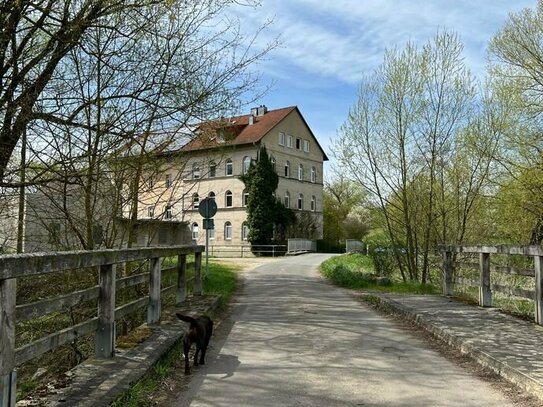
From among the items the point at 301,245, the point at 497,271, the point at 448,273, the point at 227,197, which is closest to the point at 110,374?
the point at 497,271

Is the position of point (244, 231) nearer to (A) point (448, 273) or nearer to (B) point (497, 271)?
(A) point (448, 273)

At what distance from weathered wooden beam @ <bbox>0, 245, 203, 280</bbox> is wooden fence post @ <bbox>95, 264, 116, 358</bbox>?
0.72 feet

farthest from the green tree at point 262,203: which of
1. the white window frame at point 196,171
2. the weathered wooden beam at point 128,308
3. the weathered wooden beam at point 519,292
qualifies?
the weathered wooden beam at point 128,308

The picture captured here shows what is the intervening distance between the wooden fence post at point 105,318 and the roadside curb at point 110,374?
120 mm

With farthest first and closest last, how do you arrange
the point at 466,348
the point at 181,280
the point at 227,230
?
the point at 227,230
the point at 181,280
the point at 466,348

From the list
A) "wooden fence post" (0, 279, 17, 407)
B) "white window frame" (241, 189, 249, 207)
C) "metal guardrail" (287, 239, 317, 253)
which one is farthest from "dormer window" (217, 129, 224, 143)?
"white window frame" (241, 189, 249, 207)

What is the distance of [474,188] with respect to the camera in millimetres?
18250

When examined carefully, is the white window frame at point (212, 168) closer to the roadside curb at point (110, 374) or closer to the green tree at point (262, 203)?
the roadside curb at point (110, 374)

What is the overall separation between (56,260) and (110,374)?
1338 mm

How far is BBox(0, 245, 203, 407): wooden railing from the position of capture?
3.62 metres

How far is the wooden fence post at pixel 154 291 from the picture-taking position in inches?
311

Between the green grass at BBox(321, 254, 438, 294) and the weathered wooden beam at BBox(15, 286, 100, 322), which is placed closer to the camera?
the weathered wooden beam at BBox(15, 286, 100, 322)

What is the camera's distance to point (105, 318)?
230 inches

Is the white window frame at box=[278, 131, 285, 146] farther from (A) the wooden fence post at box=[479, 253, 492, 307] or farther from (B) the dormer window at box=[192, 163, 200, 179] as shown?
(A) the wooden fence post at box=[479, 253, 492, 307]
